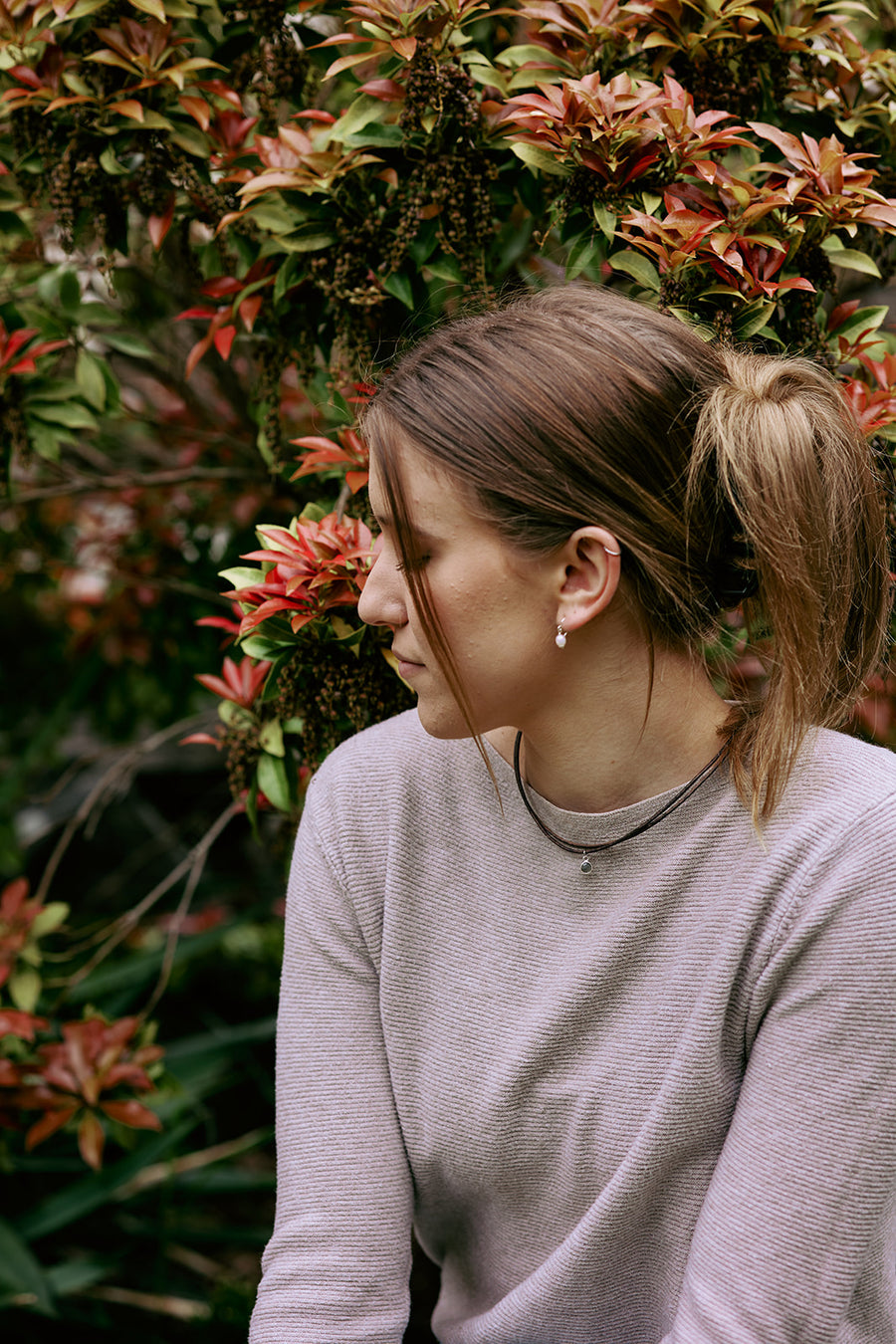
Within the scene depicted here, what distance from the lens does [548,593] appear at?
131 centimetres

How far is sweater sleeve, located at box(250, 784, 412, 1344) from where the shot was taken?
4.70ft

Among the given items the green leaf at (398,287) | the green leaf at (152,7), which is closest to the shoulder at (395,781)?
the green leaf at (398,287)

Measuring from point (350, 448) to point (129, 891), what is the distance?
2.22m

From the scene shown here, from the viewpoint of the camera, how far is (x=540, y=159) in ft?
4.85

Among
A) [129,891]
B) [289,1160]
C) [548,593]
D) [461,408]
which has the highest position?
[461,408]

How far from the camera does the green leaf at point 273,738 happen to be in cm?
163

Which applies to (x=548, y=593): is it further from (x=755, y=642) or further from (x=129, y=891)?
(x=129, y=891)

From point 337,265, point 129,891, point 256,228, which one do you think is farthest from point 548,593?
point 129,891

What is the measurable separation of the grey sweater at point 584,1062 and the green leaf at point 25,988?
2.34ft

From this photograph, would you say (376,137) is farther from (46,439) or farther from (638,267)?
(46,439)

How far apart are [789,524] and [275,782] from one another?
2.64 feet

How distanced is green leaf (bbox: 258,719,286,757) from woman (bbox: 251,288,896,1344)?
0.12m

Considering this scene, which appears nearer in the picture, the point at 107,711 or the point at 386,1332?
the point at 386,1332

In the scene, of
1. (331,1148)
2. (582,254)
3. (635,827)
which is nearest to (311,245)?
(582,254)
